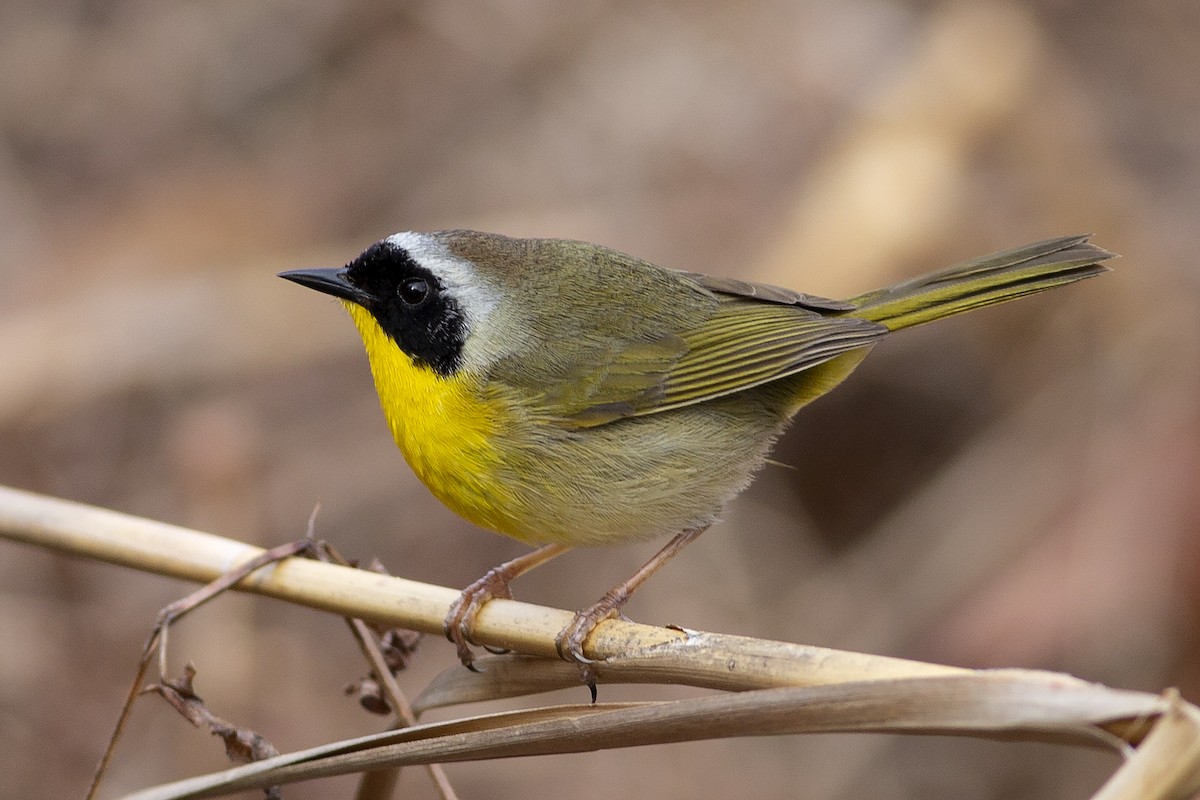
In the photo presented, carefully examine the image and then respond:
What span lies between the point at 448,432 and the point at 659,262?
4.02 m

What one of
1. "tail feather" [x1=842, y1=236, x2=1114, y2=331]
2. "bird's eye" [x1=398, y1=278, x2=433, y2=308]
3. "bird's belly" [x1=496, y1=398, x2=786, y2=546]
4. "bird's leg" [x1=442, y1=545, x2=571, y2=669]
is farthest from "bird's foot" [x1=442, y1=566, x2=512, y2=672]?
"tail feather" [x1=842, y1=236, x2=1114, y2=331]

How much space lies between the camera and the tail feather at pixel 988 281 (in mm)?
3324

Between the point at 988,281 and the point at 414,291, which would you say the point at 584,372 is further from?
the point at 988,281

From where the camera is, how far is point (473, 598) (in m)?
3.10

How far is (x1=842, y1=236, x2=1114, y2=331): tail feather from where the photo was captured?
10.9 feet

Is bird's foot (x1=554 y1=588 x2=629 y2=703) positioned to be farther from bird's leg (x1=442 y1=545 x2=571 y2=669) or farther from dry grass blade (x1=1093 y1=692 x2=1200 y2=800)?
dry grass blade (x1=1093 y1=692 x2=1200 y2=800)

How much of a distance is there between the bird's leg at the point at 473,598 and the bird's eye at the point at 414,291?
0.80 meters

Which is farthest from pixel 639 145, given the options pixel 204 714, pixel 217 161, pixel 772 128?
pixel 204 714

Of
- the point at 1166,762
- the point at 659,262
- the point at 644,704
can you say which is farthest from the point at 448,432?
the point at 659,262

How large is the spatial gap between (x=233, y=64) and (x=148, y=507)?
343 centimetres

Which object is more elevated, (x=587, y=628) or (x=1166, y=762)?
(x=587, y=628)

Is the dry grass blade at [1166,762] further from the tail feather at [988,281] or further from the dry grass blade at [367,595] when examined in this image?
the tail feather at [988,281]

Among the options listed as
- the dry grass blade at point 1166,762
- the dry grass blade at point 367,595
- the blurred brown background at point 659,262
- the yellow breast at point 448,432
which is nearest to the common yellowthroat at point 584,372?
the yellow breast at point 448,432

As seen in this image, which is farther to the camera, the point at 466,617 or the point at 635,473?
the point at 635,473
